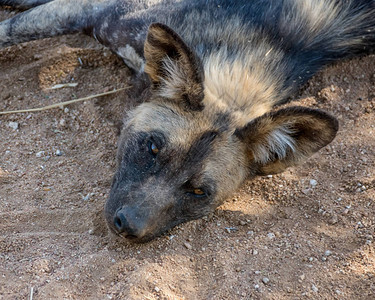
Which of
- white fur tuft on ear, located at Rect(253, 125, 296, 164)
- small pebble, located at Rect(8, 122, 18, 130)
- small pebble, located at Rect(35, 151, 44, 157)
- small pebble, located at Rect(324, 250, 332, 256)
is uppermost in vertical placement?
white fur tuft on ear, located at Rect(253, 125, 296, 164)

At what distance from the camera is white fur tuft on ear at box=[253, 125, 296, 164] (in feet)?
11.6

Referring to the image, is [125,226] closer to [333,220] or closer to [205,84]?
[205,84]

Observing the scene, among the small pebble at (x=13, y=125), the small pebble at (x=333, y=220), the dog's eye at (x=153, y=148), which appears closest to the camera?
the dog's eye at (x=153, y=148)

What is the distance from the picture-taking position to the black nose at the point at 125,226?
3.19 m

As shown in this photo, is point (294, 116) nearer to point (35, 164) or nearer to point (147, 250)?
point (147, 250)

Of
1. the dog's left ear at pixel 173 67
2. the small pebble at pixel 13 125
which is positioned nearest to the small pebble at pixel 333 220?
the dog's left ear at pixel 173 67

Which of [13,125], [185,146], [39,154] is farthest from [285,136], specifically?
[13,125]

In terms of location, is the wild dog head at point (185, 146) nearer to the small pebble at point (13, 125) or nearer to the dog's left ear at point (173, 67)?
the dog's left ear at point (173, 67)

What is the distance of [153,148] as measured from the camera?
352cm

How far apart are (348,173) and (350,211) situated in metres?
0.49

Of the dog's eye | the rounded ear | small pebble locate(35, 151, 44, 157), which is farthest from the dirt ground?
the dog's eye

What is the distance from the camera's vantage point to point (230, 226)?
368cm

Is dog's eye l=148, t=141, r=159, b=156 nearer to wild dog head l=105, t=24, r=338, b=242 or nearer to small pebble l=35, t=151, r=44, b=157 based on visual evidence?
wild dog head l=105, t=24, r=338, b=242

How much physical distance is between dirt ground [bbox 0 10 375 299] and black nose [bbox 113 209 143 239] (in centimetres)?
17
